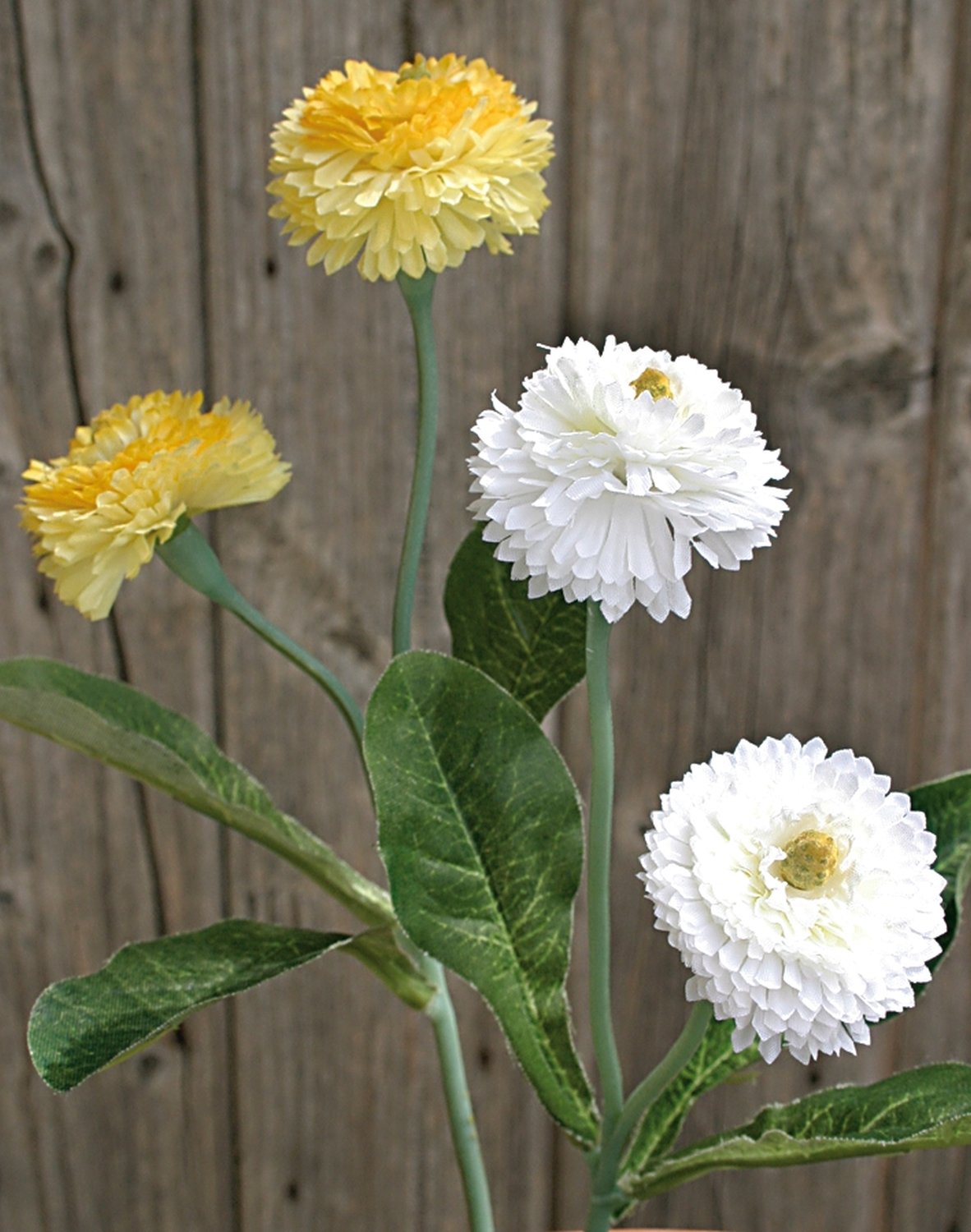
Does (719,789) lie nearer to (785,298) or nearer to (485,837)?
(485,837)

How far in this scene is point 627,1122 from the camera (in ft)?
1.48

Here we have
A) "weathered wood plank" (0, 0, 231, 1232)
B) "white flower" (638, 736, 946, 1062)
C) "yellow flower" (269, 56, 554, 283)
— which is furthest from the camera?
"weathered wood plank" (0, 0, 231, 1232)

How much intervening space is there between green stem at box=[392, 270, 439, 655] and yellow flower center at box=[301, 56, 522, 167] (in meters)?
0.05

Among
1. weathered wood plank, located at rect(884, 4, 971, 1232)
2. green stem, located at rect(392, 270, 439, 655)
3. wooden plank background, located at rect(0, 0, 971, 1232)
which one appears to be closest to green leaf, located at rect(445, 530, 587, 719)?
green stem, located at rect(392, 270, 439, 655)

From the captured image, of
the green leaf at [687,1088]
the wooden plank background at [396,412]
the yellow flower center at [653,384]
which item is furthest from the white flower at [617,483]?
the wooden plank background at [396,412]

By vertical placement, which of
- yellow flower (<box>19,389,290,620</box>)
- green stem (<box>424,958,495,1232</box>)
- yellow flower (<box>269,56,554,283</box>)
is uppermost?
yellow flower (<box>269,56,554,283</box>)

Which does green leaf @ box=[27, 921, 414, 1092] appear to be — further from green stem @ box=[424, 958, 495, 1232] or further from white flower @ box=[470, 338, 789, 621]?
white flower @ box=[470, 338, 789, 621]

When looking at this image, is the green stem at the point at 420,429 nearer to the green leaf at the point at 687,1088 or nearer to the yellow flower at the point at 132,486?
the yellow flower at the point at 132,486

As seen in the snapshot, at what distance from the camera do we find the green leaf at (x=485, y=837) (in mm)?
453

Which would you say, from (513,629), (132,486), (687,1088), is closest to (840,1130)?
(687,1088)

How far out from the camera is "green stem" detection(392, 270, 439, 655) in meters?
0.48

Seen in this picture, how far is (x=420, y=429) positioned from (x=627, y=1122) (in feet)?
0.81

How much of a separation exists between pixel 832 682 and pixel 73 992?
0.59 metres

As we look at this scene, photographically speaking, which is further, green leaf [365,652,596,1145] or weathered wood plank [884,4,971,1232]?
weathered wood plank [884,4,971,1232]
